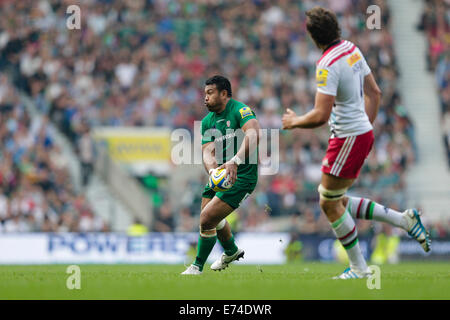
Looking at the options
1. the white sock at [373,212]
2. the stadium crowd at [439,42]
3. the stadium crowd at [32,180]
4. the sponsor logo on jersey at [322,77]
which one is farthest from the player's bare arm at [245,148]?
the stadium crowd at [439,42]

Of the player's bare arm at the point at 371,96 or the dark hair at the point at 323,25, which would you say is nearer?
the dark hair at the point at 323,25

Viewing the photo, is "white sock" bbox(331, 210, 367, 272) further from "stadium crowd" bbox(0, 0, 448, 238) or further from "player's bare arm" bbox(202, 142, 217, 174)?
"stadium crowd" bbox(0, 0, 448, 238)

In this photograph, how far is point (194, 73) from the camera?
25.0 m

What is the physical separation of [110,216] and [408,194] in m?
8.53

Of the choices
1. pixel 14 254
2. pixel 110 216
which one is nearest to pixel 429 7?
pixel 110 216

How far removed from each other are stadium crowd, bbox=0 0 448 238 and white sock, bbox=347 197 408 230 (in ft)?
41.0

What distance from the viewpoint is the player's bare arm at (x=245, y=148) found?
352 inches

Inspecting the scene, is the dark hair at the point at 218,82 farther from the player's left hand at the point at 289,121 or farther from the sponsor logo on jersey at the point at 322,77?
the sponsor logo on jersey at the point at 322,77

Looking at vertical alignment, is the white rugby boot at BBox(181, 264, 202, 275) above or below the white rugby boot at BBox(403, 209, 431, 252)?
below

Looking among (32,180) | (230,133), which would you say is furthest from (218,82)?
(32,180)

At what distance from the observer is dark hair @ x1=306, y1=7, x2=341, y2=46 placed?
25.7 feet

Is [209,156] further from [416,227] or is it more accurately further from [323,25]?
[416,227]

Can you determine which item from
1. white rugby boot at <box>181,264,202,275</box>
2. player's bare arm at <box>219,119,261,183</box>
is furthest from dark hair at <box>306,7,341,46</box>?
white rugby boot at <box>181,264,202,275</box>
